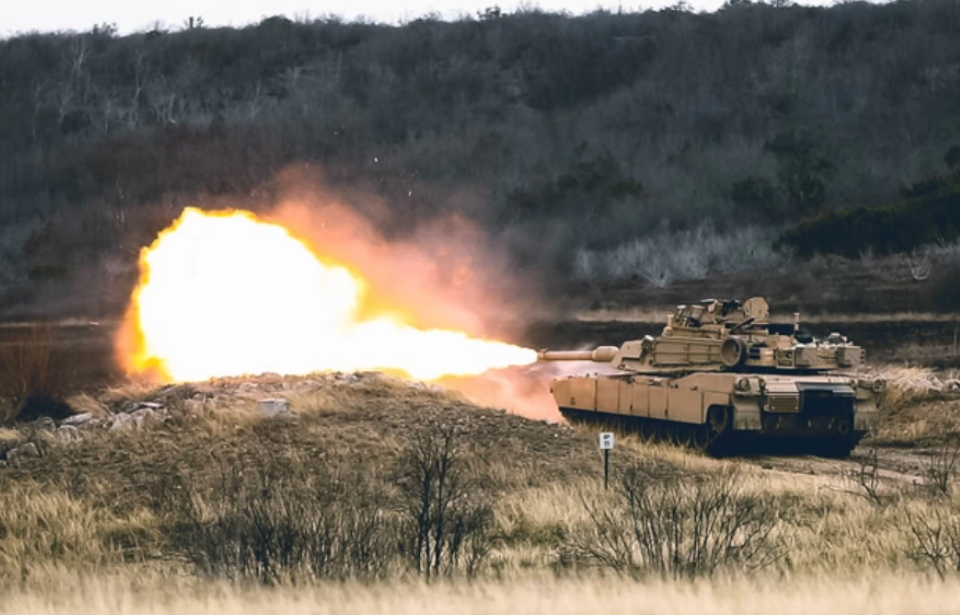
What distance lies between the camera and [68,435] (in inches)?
944

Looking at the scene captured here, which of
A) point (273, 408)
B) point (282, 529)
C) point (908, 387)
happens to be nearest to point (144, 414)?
point (273, 408)

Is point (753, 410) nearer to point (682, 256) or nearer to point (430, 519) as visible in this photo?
point (430, 519)

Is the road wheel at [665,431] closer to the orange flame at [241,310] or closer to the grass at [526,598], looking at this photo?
the orange flame at [241,310]

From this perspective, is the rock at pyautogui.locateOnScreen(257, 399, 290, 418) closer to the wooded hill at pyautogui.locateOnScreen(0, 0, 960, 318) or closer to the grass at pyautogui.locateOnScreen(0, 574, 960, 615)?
the grass at pyautogui.locateOnScreen(0, 574, 960, 615)

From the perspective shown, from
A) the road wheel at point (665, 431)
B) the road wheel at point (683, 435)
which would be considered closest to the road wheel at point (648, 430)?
the road wheel at point (665, 431)

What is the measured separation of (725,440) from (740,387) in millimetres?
1114

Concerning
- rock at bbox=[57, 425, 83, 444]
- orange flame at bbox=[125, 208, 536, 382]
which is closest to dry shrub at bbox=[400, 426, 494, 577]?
rock at bbox=[57, 425, 83, 444]

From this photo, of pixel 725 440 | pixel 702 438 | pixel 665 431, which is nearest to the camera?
pixel 725 440

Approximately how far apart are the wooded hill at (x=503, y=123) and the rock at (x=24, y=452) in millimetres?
29643

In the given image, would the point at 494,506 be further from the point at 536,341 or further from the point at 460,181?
the point at 460,181

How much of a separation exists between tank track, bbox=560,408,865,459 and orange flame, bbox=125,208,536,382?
563cm

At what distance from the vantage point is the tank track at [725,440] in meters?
26.6

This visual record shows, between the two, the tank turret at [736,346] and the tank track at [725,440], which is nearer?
the tank track at [725,440]

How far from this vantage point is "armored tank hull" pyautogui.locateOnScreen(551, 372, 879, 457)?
26078 millimetres
